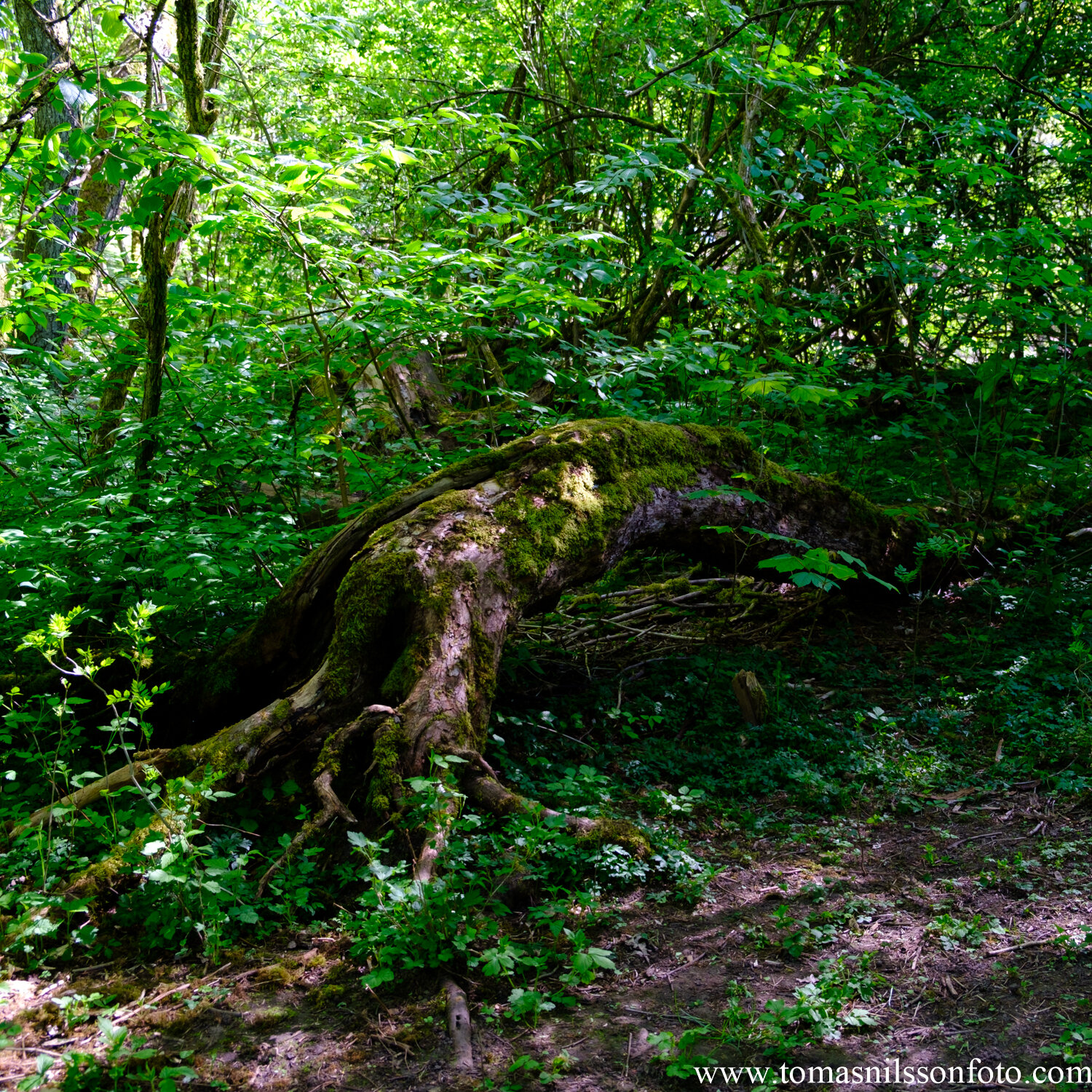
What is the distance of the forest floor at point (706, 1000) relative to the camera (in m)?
2.08

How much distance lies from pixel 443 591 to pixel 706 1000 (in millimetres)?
1879

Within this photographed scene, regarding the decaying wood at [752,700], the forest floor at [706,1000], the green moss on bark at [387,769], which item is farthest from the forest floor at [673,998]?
the decaying wood at [752,700]

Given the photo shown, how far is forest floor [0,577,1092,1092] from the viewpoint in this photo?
2076mm

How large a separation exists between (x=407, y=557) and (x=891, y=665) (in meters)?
3.47

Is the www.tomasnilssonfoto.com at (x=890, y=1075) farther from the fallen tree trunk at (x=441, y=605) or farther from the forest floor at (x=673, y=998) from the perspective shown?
the fallen tree trunk at (x=441, y=605)

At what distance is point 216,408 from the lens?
4680 millimetres

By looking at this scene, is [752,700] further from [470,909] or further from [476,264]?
[476,264]

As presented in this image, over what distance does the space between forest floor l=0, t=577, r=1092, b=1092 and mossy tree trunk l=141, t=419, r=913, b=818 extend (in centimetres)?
73

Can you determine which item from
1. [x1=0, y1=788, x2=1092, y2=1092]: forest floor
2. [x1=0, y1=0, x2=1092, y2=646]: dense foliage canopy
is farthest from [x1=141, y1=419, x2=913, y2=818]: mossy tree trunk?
[x1=0, y1=788, x2=1092, y2=1092]: forest floor

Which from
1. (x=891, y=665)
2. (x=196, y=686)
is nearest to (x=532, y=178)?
(x=891, y=665)

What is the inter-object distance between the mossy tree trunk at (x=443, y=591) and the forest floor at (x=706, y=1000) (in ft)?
2.40

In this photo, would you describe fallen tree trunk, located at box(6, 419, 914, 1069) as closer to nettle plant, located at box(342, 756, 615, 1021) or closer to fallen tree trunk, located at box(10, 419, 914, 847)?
fallen tree trunk, located at box(10, 419, 914, 847)

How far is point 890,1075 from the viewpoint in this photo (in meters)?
2.05

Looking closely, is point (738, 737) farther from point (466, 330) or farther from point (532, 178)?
point (532, 178)
